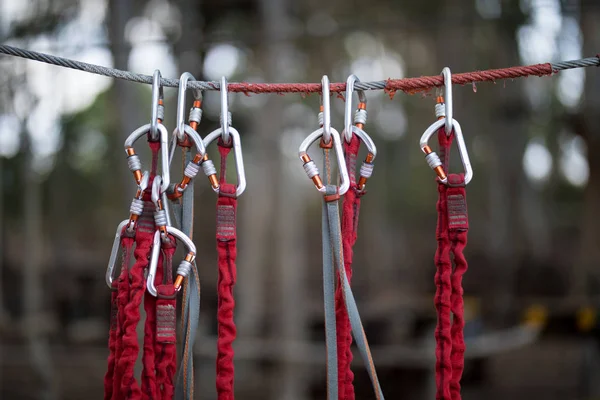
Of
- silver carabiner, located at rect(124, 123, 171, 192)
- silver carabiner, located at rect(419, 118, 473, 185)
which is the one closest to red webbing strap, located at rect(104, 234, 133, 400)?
silver carabiner, located at rect(124, 123, 171, 192)

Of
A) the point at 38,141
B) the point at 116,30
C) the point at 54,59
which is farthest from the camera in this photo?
the point at 38,141

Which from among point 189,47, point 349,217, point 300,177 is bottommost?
point 349,217

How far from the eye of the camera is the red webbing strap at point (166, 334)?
3.22 feet

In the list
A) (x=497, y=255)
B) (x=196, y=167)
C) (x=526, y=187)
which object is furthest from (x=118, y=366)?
(x=526, y=187)

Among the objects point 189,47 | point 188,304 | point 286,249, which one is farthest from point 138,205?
point 189,47

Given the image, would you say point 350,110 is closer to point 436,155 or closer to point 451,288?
point 436,155

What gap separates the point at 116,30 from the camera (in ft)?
12.9

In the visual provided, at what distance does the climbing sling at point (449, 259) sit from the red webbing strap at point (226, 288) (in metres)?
0.34

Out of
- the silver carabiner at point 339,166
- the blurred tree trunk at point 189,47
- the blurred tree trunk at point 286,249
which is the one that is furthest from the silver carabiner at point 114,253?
the blurred tree trunk at point 189,47

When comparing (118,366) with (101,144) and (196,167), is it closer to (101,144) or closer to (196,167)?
(196,167)

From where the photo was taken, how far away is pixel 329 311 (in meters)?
1.00

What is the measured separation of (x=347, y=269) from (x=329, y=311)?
78mm

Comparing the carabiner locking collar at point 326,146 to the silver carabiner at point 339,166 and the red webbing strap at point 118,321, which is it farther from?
the red webbing strap at point 118,321

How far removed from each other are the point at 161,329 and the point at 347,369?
32cm
